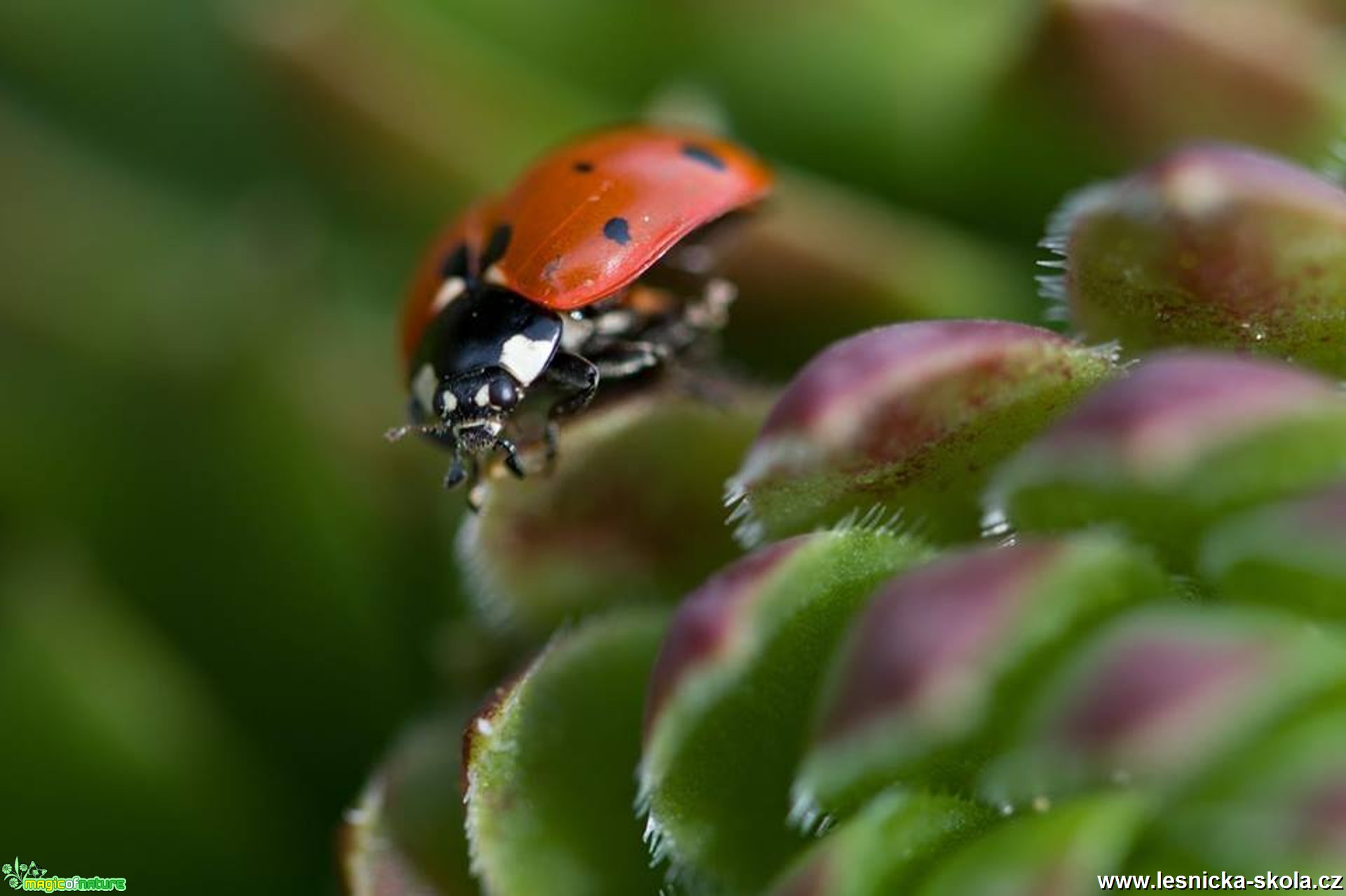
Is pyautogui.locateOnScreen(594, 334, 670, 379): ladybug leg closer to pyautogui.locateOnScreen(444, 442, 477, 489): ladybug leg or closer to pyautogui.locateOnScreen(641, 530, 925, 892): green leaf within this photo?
pyautogui.locateOnScreen(444, 442, 477, 489): ladybug leg

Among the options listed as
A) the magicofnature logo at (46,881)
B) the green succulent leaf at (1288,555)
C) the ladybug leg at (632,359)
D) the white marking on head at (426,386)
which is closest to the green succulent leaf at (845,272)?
the ladybug leg at (632,359)

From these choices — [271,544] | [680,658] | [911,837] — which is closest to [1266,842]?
[911,837]

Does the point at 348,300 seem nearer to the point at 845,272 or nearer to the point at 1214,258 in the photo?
the point at 845,272

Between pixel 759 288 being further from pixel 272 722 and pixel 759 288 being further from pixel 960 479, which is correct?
pixel 272 722

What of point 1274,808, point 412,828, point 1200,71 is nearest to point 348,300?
point 412,828

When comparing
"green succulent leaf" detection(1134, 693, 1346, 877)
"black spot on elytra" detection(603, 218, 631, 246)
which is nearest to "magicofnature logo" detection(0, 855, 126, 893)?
"black spot on elytra" detection(603, 218, 631, 246)

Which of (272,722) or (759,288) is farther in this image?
(272,722)
